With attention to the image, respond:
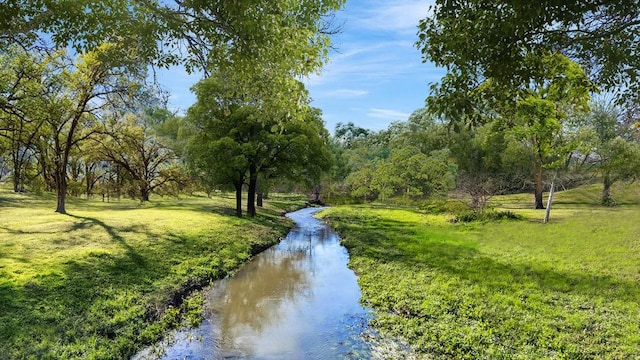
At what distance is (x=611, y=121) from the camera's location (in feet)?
165

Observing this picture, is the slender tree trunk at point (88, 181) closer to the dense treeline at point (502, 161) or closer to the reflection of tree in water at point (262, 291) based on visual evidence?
the reflection of tree in water at point (262, 291)

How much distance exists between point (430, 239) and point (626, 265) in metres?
8.72

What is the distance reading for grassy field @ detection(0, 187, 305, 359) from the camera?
25.1ft

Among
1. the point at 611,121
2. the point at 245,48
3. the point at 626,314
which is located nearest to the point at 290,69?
the point at 245,48

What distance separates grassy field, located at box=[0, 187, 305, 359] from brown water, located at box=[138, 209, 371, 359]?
79 cm

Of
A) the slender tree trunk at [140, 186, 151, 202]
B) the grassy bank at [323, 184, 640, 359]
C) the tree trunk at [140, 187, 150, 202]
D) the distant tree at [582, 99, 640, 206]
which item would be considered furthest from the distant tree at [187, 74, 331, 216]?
the distant tree at [582, 99, 640, 206]

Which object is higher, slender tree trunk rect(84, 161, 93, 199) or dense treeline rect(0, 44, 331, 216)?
dense treeline rect(0, 44, 331, 216)

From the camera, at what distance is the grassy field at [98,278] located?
7645 millimetres

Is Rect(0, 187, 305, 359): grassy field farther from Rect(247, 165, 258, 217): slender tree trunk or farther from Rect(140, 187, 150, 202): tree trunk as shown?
Rect(140, 187, 150, 202): tree trunk

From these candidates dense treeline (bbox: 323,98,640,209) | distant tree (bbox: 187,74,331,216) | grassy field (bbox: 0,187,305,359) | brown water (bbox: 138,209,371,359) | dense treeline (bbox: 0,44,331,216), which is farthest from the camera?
dense treeline (bbox: 323,98,640,209)

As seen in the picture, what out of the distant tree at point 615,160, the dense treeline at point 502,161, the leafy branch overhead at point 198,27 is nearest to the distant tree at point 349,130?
the dense treeline at point 502,161

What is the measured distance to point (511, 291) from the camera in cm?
1061

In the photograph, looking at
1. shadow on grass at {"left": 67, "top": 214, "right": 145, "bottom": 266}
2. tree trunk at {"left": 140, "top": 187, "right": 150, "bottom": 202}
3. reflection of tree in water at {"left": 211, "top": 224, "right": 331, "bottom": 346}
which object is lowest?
reflection of tree in water at {"left": 211, "top": 224, "right": 331, "bottom": 346}

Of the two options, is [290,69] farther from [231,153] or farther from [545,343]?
[231,153]
